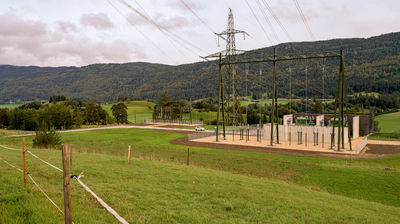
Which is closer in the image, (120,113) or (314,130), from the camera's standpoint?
(314,130)

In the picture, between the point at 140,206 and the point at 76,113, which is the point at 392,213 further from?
the point at 76,113

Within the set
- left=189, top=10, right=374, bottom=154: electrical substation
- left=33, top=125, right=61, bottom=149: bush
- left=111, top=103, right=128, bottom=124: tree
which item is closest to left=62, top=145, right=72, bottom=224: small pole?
left=33, top=125, right=61, bottom=149: bush

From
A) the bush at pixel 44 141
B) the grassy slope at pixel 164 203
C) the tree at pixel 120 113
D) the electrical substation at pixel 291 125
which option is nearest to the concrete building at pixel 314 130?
the electrical substation at pixel 291 125

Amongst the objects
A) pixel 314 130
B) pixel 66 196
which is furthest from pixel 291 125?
pixel 66 196

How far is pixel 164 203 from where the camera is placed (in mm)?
8039

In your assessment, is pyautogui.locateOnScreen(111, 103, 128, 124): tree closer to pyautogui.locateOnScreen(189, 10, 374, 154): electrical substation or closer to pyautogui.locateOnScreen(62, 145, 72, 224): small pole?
pyautogui.locateOnScreen(189, 10, 374, 154): electrical substation

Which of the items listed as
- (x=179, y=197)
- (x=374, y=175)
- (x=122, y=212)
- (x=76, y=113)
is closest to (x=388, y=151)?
(x=374, y=175)

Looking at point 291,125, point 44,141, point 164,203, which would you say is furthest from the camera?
point 291,125

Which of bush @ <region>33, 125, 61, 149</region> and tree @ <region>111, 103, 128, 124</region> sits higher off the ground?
tree @ <region>111, 103, 128, 124</region>

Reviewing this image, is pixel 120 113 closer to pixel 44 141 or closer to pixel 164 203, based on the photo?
pixel 44 141

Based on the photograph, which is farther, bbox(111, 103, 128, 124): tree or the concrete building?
bbox(111, 103, 128, 124): tree

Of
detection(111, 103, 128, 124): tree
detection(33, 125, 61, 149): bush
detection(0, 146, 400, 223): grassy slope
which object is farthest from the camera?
detection(111, 103, 128, 124): tree

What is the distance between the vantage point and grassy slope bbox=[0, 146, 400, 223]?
6.54m

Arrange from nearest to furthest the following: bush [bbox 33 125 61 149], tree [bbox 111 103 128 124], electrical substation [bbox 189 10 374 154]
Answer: bush [bbox 33 125 61 149] < electrical substation [bbox 189 10 374 154] < tree [bbox 111 103 128 124]
